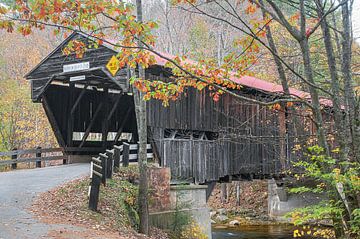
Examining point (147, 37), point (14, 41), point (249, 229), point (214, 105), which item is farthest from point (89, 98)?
point (14, 41)

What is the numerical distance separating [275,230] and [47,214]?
14.4 m

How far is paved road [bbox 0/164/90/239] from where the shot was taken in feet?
21.4

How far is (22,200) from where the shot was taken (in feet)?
29.6

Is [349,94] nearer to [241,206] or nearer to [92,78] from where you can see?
[92,78]

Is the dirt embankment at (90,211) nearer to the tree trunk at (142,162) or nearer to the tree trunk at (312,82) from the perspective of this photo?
the tree trunk at (142,162)

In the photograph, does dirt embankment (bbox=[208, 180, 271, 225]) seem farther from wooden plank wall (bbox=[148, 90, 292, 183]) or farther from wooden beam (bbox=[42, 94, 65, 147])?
wooden beam (bbox=[42, 94, 65, 147])

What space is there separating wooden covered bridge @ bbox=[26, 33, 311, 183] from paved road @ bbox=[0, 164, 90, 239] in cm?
335

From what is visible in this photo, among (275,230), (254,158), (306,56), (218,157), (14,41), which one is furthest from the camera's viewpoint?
(14,41)

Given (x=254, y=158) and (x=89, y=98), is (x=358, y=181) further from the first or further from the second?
(x=89, y=98)

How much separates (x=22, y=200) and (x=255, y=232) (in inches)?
502

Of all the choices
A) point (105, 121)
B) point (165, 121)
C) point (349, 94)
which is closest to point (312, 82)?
point (349, 94)

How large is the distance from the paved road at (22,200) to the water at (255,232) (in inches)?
320

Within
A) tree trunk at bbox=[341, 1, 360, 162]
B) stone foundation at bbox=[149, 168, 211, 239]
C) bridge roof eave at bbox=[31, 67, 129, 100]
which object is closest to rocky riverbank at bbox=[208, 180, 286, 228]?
stone foundation at bbox=[149, 168, 211, 239]

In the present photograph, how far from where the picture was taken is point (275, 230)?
20234 mm
